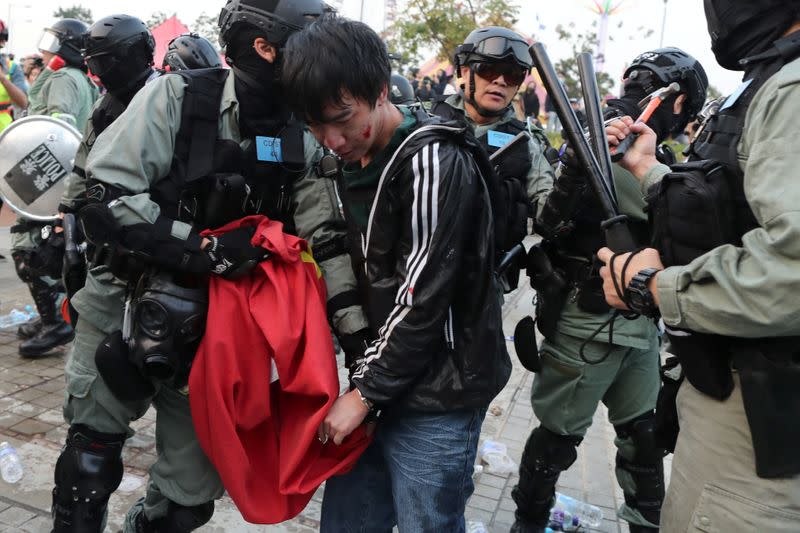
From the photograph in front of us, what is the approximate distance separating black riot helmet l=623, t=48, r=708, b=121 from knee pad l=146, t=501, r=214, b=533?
243cm

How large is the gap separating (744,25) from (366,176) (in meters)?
1.01

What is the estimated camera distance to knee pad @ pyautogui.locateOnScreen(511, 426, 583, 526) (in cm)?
296

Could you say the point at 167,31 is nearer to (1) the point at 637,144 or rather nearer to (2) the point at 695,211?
(1) the point at 637,144

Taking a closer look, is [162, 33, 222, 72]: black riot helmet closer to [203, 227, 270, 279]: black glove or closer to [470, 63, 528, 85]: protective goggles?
[470, 63, 528, 85]: protective goggles

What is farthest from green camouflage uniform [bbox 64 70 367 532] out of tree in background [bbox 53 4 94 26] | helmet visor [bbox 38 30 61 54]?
tree in background [bbox 53 4 94 26]

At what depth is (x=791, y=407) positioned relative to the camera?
4.82 ft

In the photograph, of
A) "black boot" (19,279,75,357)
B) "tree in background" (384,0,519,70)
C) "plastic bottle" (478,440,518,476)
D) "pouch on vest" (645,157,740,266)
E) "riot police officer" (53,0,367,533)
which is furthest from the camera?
"tree in background" (384,0,519,70)

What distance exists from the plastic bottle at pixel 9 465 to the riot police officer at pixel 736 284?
282 centimetres

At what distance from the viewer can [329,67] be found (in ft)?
5.45

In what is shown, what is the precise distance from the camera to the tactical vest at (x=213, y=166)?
84.7 inches

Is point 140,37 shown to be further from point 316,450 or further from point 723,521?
point 723,521

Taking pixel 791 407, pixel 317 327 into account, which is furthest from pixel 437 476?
pixel 791 407

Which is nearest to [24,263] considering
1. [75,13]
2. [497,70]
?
[497,70]

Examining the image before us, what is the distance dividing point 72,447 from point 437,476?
4.05 ft
